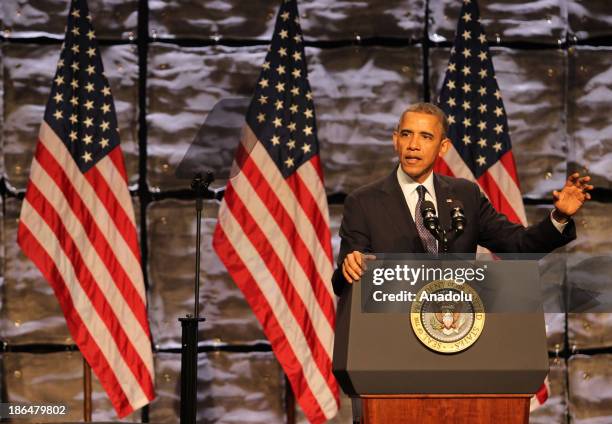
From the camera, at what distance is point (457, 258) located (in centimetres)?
251

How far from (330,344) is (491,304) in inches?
93.8

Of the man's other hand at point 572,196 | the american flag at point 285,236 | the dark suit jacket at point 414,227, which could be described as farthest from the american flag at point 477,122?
the man's other hand at point 572,196

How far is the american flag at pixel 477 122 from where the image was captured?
4.88m

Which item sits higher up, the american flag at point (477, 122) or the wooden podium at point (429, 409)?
the american flag at point (477, 122)

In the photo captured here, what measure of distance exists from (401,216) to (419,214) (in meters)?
Answer: 0.06

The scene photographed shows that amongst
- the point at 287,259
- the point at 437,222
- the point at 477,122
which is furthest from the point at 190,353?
the point at 477,122

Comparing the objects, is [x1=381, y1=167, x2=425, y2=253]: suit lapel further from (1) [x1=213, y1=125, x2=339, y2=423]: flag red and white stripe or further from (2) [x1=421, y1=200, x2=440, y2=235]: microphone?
(1) [x1=213, y1=125, x2=339, y2=423]: flag red and white stripe

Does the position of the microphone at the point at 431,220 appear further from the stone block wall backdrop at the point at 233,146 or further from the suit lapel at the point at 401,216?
the stone block wall backdrop at the point at 233,146

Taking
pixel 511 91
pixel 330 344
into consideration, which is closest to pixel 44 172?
pixel 330 344

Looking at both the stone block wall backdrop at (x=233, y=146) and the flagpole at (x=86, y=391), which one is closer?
the flagpole at (x=86, y=391)

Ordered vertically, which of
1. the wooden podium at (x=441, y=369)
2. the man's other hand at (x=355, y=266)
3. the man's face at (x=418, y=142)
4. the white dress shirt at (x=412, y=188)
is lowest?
the wooden podium at (x=441, y=369)

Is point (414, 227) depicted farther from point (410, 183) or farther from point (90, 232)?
point (90, 232)

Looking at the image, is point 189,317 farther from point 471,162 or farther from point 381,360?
point 471,162

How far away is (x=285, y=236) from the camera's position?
15.7ft
